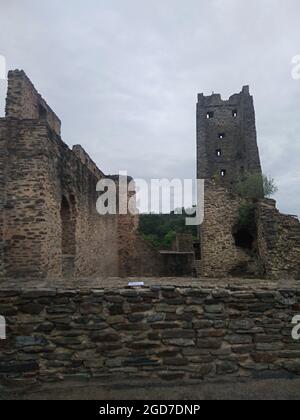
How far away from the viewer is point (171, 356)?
A: 3.28 meters

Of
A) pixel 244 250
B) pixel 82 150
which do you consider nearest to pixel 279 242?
pixel 244 250

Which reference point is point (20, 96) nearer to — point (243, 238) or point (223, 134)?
point (243, 238)

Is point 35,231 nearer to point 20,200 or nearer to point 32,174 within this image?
point 20,200

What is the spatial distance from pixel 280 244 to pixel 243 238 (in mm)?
3651

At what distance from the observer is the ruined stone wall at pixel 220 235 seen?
14070mm

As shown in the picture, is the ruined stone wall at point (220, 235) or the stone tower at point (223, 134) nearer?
the ruined stone wall at point (220, 235)

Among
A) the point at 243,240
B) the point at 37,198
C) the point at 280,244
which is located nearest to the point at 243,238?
the point at 243,240

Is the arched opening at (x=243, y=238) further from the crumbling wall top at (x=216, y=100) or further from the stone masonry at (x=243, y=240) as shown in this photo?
the crumbling wall top at (x=216, y=100)

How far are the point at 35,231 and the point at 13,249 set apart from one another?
0.67 m

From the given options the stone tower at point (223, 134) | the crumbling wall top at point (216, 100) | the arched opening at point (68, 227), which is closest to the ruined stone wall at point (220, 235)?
the arched opening at point (68, 227)

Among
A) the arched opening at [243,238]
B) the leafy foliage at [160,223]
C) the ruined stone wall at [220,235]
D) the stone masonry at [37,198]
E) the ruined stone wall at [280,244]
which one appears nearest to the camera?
the stone masonry at [37,198]

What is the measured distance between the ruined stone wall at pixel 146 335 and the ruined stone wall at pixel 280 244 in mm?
8215

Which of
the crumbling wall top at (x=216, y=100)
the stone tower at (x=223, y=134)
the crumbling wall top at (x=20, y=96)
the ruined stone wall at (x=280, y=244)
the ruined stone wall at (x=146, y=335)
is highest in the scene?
the crumbling wall top at (x=216, y=100)

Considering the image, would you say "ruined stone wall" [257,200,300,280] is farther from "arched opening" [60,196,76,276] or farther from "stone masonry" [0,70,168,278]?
"arched opening" [60,196,76,276]
